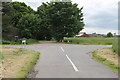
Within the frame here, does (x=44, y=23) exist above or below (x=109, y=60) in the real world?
above

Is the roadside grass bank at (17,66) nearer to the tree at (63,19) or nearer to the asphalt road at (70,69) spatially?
the asphalt road at (70,69)

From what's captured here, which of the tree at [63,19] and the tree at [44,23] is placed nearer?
the tree at [63,19]

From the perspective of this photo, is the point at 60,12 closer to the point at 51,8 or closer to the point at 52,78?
the point at 51,8

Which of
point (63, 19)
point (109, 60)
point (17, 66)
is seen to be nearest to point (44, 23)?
point (63, 19)

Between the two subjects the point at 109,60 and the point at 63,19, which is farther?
the point at 63,19

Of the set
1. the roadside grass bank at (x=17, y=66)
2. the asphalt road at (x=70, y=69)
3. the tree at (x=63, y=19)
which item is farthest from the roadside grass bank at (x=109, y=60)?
the tree at (x=63, y=19)

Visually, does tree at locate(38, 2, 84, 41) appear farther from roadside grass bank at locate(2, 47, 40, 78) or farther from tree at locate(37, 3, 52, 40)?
roadside grass bank at locate(2, 47, 40, 78)

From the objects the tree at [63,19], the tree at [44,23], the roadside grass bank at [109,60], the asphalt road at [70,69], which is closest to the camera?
the asphalt road at [70,69]

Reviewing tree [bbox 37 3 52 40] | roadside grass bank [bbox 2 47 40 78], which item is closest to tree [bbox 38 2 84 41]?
tree [bbox 37 3 52 40]

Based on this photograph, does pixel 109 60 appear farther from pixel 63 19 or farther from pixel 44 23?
pixel 44 23

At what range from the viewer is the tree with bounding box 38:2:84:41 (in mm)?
36438

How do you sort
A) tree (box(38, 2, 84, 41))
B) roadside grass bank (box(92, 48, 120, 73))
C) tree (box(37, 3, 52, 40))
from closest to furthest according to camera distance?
roadside grass bank (box(92, 48, 120, 73)), tree (box(38, 2, 84, 41)), tree (box(37, 3, 52, 40))

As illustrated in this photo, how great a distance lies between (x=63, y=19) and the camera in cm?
3691

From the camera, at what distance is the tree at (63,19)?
3644 cm
